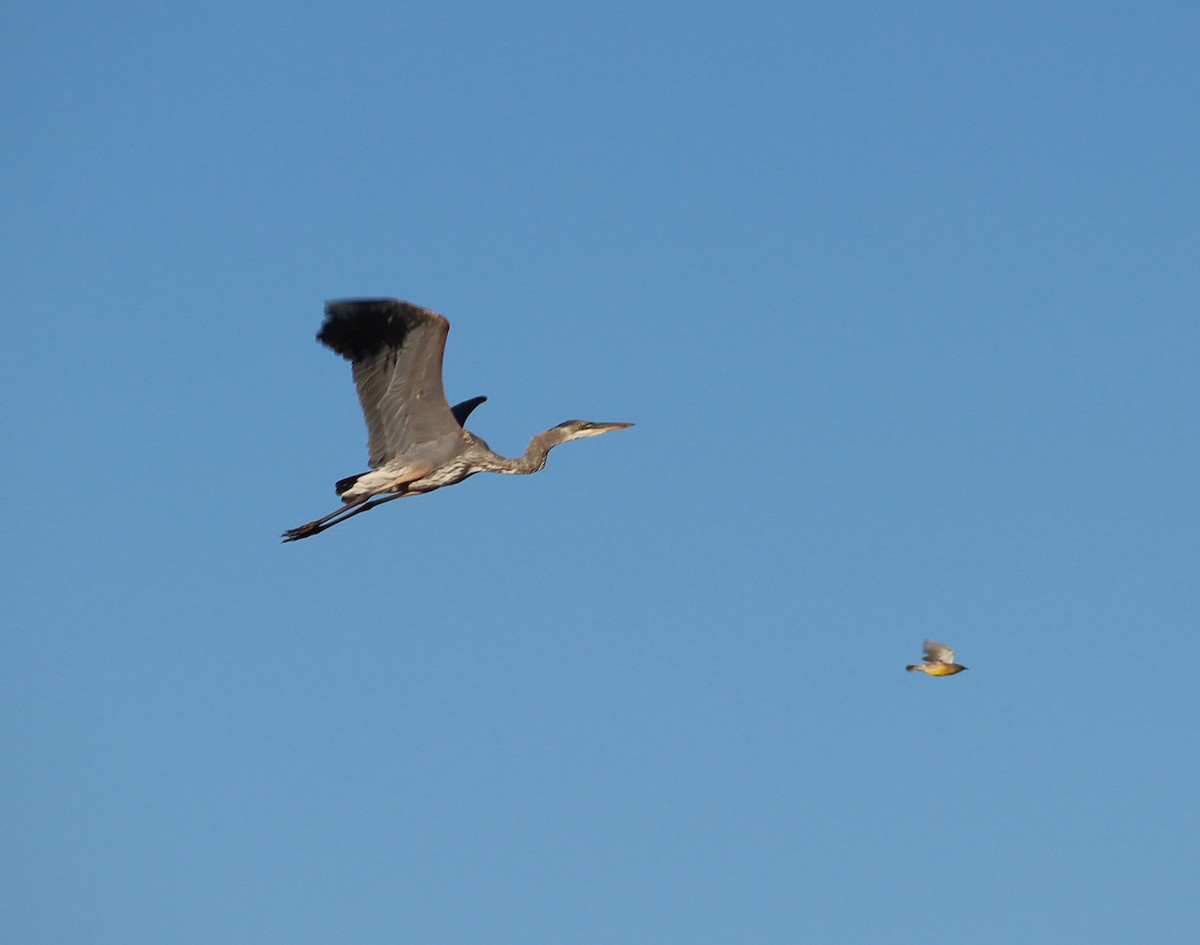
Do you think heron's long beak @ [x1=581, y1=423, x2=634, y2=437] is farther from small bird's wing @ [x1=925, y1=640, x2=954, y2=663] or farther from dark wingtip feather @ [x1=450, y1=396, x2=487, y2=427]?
small bird's wing @ [x1=925, y1=640, x2=954, y2=663]

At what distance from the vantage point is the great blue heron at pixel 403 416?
92.2 ft

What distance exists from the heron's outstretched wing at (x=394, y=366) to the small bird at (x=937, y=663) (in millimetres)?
8456

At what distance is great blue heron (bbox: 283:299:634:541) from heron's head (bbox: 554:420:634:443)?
15 mm

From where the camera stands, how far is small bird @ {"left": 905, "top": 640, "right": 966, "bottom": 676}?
3306 cm

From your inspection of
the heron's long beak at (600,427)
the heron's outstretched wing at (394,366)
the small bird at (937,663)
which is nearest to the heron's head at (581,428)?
the heron's long beak at (600,427)

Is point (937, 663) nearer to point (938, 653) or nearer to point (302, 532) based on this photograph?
point (938, 653)

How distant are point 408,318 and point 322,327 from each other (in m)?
1.21

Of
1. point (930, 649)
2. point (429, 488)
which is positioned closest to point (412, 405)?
point (429, 488)

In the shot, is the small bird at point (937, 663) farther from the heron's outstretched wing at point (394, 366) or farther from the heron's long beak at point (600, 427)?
the heron's outstretched wing at point (394, 366)

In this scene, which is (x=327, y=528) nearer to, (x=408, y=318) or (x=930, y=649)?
(x=408, y=318)

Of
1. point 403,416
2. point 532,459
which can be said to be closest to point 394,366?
point 403,416

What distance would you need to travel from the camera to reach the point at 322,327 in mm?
27750

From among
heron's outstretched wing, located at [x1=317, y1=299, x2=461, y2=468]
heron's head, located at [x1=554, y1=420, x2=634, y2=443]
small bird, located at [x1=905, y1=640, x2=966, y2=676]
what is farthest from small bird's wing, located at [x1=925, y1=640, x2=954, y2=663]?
heron's outstretched wing, located at [x1=317, y1=299, x2=461, y2=468]

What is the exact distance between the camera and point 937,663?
33.6m
